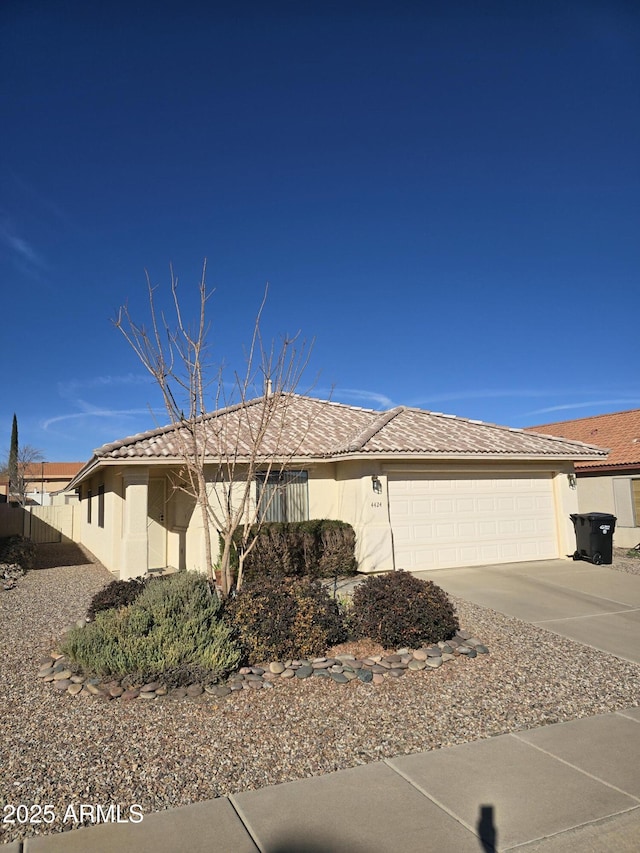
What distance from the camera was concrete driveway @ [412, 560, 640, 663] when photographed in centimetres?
808

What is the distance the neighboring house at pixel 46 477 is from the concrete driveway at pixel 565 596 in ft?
139

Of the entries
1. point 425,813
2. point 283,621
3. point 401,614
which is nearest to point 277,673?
point 283,621

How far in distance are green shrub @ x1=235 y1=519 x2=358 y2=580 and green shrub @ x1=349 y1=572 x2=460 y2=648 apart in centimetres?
490

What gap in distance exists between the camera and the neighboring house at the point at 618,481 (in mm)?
17438

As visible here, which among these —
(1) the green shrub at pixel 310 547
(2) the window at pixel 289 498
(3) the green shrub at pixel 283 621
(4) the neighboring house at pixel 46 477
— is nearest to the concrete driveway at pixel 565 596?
(1) the green shrub at pixel 310 547

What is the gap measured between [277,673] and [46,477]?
56.8m

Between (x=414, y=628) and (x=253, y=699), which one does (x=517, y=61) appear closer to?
(x=414, y=628)

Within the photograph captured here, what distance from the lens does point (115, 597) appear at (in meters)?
7.98

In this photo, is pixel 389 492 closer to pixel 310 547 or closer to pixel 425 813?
pixel 310 547

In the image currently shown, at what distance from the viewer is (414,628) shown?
279 inches

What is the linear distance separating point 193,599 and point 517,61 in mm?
11310

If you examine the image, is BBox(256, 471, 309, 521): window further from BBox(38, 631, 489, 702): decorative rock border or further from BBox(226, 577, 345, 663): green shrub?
BBox(38, 631, 489, 702): decorative rock border

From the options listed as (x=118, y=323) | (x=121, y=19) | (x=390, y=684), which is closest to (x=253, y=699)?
(x=390, y=684)

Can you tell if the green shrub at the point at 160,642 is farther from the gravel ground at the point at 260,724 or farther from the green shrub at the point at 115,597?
the green shrub at the point at 115,597
